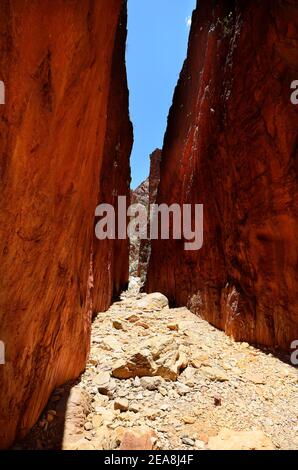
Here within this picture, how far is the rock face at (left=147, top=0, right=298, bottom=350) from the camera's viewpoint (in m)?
5.40

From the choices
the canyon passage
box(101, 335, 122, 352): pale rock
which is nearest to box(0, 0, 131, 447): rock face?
the canyon passage

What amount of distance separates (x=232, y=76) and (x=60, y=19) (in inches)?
206

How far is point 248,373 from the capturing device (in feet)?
14.8

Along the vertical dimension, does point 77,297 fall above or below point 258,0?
below

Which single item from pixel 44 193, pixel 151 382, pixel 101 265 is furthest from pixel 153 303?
pixel 44 193

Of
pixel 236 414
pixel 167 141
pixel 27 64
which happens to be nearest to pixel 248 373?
pixel 236 414

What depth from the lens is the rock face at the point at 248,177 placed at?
5.40m

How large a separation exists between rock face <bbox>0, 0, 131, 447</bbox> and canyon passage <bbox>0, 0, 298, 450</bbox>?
20 mm

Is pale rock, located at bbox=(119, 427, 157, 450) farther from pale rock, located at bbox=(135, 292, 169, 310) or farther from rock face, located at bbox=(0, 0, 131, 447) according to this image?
pale rock, located at bbox=(135, 292, 169, 310)

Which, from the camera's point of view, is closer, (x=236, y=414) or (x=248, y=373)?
(x=236, y=414)

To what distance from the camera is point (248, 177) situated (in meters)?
6.16

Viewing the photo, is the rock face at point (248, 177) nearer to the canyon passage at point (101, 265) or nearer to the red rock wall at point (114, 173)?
the canyon passage at point (101, 265)

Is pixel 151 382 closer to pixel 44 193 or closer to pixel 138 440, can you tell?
pixel 138 440
